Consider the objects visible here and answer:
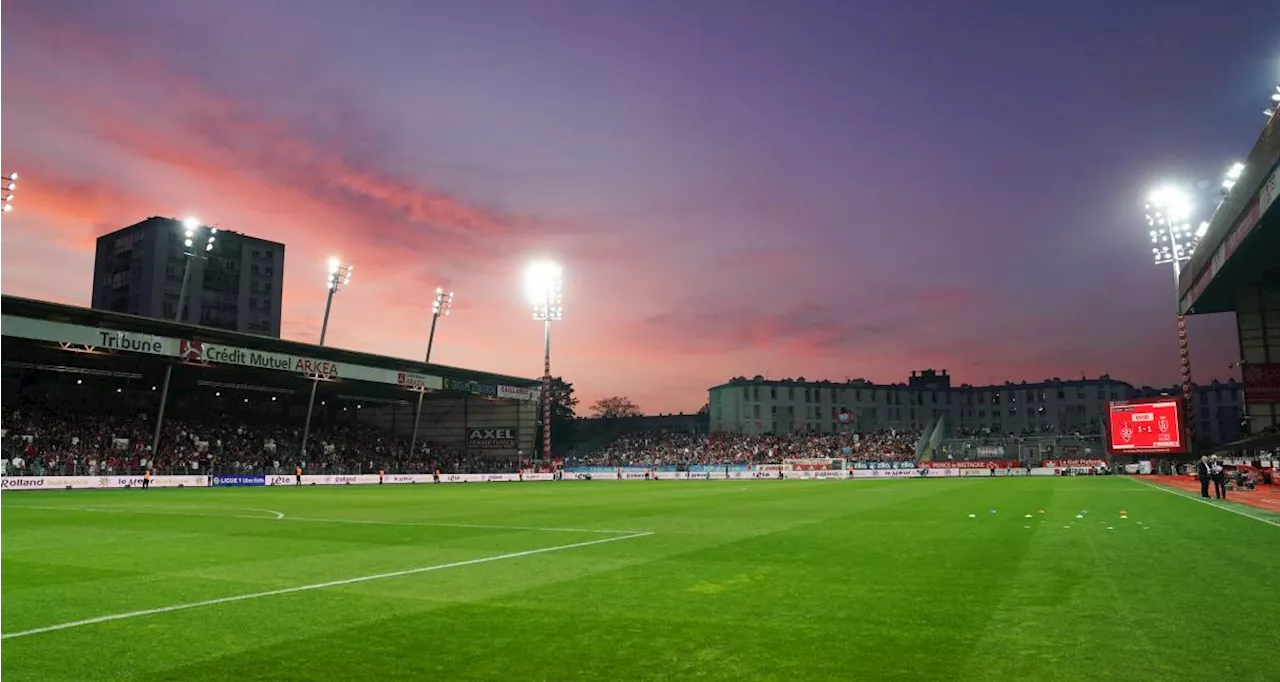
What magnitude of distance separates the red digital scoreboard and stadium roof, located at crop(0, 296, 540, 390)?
5439cm

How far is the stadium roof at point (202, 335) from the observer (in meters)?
44.1

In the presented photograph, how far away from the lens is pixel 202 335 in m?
52.5

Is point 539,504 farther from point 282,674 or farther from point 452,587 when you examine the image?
point 282,674

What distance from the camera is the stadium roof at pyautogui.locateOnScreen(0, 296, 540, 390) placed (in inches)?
1736

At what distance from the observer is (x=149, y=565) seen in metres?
12.7

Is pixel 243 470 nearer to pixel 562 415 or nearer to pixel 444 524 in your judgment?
pixel 444 524

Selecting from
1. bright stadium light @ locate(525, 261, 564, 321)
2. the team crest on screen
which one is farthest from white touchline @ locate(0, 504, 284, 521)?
the team crest on screen

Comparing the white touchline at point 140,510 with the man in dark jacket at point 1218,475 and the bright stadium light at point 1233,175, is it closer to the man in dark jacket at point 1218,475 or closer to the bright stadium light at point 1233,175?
the man in dark jacket at point 1218,475

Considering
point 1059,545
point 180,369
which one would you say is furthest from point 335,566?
point 180,369

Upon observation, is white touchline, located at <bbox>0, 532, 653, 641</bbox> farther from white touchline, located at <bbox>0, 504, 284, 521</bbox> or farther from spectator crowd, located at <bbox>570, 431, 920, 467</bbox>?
spectator crowd, located at <bbox>570, 431, 920, 467</bbox>

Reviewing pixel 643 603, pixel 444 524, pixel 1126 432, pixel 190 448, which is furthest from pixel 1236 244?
pixel 190 448

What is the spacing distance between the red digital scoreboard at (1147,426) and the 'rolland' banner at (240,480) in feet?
200

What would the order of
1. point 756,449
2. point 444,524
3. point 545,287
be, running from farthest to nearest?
point 756,449
point 545,287
point 444,524

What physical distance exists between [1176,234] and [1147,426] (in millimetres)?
14537
